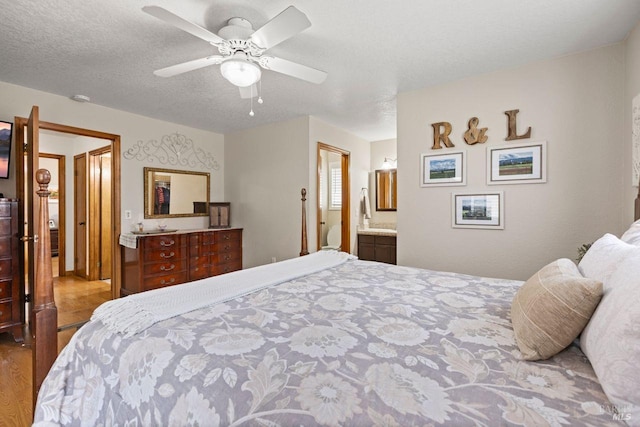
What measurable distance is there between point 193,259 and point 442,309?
143 inches

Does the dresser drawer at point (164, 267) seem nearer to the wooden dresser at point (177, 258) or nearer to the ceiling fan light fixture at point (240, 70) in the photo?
the wooden dresser at point (177, 258)

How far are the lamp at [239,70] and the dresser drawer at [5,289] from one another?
2.72 meters

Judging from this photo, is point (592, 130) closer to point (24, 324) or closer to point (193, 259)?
point (193, 259)

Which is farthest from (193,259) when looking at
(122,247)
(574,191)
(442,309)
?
(574,191)

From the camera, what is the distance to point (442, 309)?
140cm

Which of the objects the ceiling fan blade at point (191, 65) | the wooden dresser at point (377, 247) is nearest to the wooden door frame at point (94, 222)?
the ceiling fan blade at point (191, 65)

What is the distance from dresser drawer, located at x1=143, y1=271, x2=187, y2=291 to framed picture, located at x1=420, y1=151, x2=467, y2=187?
3263 mm

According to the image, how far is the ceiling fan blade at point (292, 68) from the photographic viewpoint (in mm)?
2068

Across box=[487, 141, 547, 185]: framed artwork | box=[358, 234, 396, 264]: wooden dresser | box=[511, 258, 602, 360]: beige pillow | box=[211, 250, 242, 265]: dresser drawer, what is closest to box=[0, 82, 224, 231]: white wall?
box=[211, 250, 242, 265]: dresser drawer

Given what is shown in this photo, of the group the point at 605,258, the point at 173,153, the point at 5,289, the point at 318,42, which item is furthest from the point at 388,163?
the point at 5,289

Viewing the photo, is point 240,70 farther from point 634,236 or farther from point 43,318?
point 634,236

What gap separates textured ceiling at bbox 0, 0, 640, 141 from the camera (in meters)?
1.90

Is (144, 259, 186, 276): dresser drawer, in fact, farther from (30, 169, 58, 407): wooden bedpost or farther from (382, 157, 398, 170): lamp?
(382, 157, 398, 170): lamp

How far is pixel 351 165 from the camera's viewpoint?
5035 millimetres
